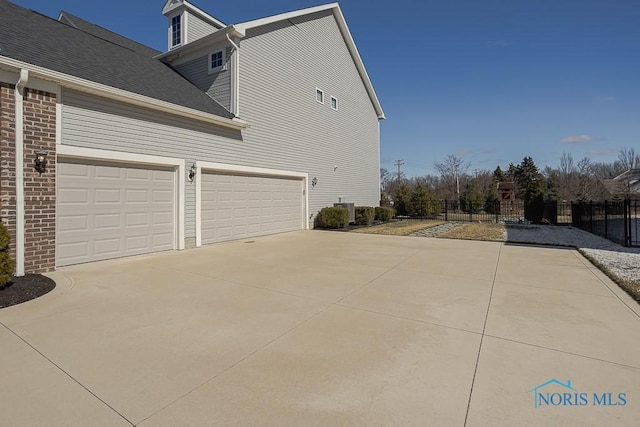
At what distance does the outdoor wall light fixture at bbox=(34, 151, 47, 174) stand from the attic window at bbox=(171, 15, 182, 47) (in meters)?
8.18

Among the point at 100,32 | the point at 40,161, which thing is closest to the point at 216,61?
the point at 100,32

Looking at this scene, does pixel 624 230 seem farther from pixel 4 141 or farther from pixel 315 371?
pixel 4 141

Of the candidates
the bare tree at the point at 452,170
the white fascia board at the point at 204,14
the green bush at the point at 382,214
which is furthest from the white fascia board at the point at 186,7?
the bare tree at the point at 452,170

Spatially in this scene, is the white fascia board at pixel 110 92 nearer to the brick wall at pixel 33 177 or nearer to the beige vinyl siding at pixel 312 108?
the brick wall at pixel 33 177

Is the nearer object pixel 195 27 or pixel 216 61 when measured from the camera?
pixel 216 61

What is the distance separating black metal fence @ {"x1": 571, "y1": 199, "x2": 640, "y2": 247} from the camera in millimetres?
9594

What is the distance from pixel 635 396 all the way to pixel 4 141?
8768 millimetres

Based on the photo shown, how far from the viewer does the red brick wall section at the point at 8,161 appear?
563 cm

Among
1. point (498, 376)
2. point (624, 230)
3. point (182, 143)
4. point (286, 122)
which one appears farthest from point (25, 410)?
point (624, 230)

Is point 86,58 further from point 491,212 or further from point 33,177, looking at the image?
point 491,212

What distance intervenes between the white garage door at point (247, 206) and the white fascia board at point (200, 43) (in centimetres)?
445

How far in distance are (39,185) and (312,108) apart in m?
10.6

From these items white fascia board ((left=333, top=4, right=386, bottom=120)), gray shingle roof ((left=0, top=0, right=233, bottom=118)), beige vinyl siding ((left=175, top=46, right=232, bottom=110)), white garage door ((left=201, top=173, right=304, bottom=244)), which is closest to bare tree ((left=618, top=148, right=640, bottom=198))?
white fascia board ((left=333, top=4, right=386, bottom=120))

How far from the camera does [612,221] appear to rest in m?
11.1
